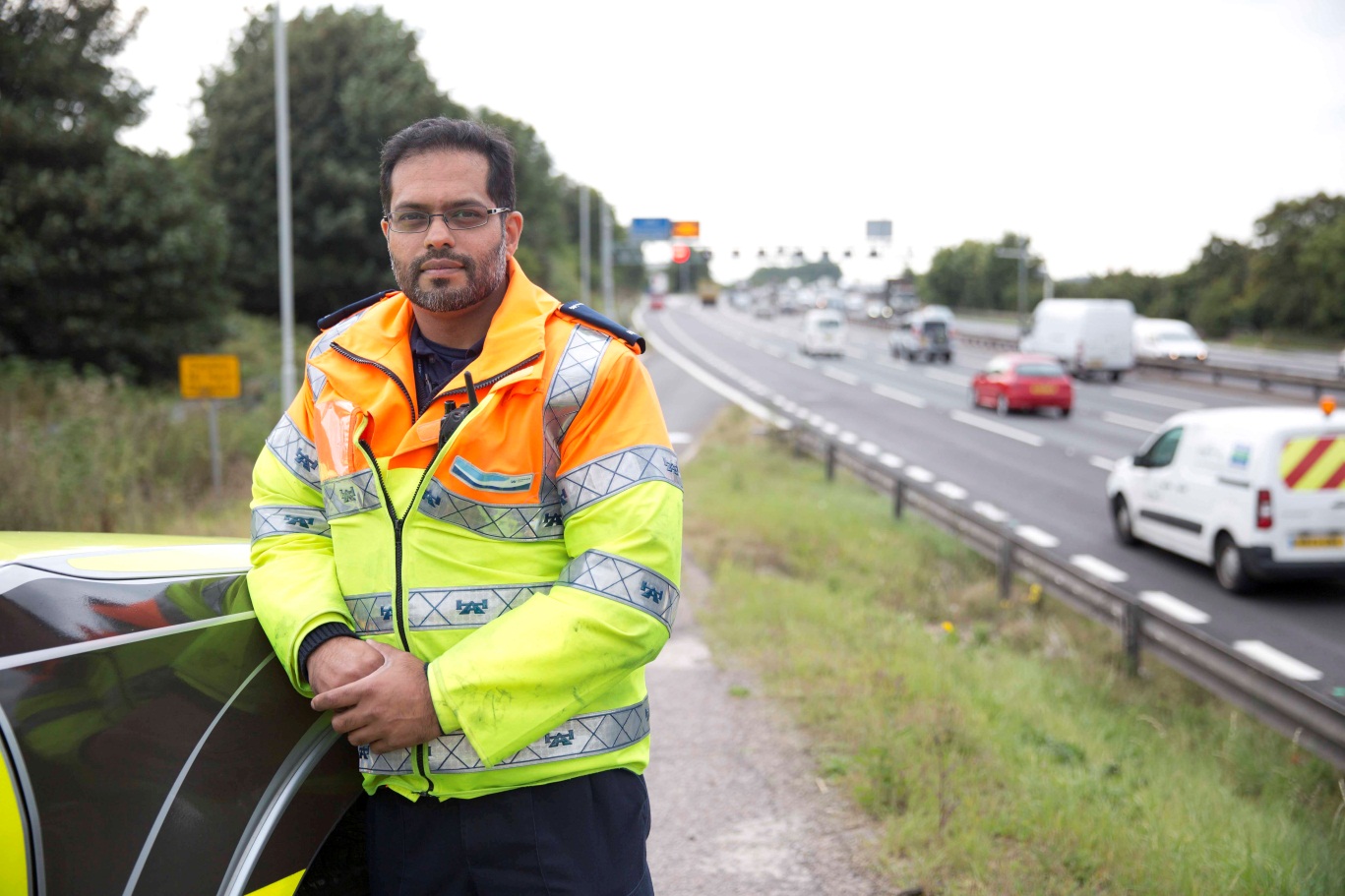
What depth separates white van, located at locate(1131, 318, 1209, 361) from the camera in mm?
37375

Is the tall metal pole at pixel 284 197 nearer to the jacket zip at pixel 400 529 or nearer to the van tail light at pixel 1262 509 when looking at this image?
the van tail light at pixel 1262 509

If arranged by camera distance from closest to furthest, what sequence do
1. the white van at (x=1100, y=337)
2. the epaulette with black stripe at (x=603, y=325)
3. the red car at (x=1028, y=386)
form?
the epaulette with black stripe at (x=603, y=325), the red car at (x=1028, y=386), the white van at (x=1100, y=337)

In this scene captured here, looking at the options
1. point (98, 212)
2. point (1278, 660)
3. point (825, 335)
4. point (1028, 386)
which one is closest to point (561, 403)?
point (1278, 660)

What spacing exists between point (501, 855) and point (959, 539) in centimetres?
1052

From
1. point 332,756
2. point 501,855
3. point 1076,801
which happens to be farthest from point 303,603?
point 1076,801

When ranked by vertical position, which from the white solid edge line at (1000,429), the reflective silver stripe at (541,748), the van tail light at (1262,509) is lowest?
the white solid edge line at (1000,429)

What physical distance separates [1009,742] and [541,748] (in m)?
3.53

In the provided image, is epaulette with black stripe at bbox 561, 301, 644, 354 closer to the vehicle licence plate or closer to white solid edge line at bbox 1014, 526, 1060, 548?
the vehicle licence plate

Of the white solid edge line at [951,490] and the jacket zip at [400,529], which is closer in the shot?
the jacket zip at [400,529]

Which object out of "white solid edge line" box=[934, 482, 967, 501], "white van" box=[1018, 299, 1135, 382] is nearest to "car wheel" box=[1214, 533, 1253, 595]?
"white solid edge line" box=[934, 482, 967, 501]

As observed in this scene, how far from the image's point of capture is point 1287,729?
553 centimetres

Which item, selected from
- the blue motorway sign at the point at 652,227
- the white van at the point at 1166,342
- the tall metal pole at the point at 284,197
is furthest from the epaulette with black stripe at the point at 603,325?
the blue motorway sign at the point at 652,227

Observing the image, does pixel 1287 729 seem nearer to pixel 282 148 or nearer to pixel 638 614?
pixel 638 614

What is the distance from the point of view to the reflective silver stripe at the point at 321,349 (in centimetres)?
212
